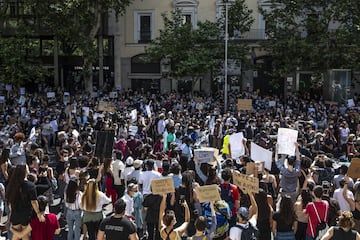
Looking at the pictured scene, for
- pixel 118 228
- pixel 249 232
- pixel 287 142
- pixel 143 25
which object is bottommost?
pixel 249 232

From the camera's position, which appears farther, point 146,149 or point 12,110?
point 12,110

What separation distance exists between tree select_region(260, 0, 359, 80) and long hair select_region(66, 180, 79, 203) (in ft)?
68.7

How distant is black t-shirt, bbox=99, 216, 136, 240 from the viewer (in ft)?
21.8

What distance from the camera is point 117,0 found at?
31.6m

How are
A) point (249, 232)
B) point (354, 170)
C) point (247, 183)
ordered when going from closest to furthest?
point (249, 232), point (247, 183), point (354, 170)

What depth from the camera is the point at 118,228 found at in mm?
6645

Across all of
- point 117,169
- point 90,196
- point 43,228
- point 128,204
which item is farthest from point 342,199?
point 43,228

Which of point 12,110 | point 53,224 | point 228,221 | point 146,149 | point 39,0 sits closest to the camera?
point 53,224

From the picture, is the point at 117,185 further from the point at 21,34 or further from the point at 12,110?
the point at 21,34

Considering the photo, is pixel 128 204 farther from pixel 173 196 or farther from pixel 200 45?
pixel 200 45

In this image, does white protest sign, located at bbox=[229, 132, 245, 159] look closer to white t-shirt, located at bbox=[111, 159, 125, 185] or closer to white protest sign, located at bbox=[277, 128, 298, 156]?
white protest sign, located at bbox=[277, 128, 298, 156]

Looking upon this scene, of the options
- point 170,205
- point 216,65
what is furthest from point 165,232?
point 216,65

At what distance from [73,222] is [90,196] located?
920 mm

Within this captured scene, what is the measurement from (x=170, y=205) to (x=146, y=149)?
370 centimetres
